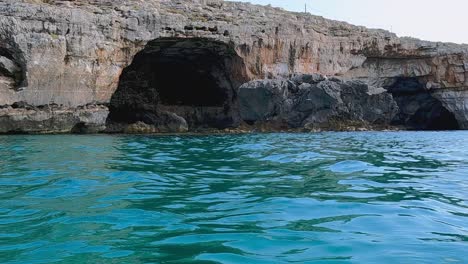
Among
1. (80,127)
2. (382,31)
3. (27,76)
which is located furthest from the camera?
(382,31)

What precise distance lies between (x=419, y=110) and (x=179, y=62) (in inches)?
671

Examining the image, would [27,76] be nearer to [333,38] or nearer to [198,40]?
[198,40]

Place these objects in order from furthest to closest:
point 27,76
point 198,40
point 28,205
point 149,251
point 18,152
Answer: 1. point 198,40
2. point 27,76
3. point 18,152
4. point 28,205
5. point 149,251

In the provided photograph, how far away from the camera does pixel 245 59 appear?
22.2m

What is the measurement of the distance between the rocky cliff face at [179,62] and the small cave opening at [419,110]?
0.07 metres

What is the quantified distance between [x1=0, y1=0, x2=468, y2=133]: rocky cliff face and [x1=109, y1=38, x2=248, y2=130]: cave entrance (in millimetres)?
65

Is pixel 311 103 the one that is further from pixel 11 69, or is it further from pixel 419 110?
pixel 419 110

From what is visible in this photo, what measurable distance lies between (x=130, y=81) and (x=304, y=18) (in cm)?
1026

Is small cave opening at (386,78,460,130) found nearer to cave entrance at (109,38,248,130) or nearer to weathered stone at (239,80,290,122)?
cave entrance at (109,38,248,130)

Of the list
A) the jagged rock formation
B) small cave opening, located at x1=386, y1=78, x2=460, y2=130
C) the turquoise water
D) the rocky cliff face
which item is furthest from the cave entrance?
the turquoise water

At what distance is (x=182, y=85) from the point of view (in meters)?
29.0

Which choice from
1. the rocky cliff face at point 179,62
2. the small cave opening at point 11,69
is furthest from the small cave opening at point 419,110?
the small cave opening at point 11,69

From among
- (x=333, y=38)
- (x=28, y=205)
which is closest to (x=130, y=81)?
(x=333, y=38)

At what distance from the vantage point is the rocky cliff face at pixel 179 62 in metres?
17.2
